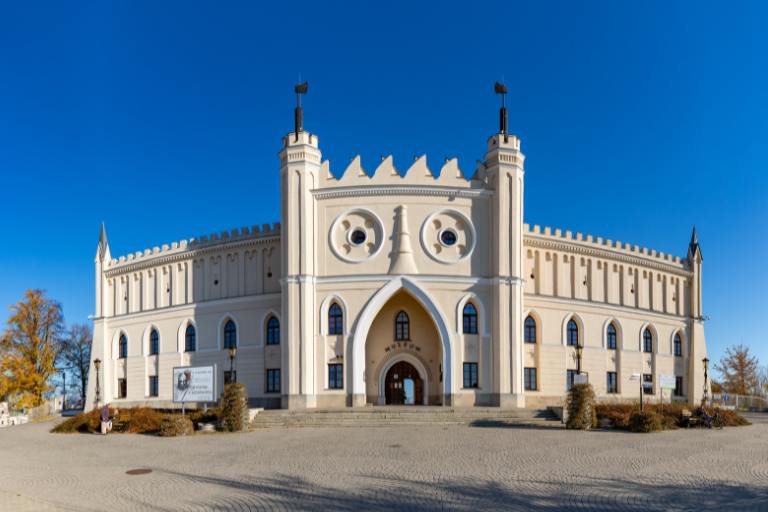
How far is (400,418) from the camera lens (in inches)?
1014

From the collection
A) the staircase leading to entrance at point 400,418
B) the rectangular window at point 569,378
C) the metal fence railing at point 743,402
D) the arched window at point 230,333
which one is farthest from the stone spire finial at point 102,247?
the metal fence railing at point 743,402

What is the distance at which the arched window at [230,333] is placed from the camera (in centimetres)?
3544

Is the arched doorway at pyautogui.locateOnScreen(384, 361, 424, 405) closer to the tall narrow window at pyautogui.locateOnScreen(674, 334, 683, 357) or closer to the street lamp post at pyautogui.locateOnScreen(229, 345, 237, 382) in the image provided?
the street lamp post at pyautogui.locateOnScreen(229, 345, 237, 382)

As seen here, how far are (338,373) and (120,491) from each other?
18606 mm

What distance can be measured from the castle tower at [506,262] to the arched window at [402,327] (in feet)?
14.4

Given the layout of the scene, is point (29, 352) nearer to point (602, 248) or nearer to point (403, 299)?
point (403, 299)

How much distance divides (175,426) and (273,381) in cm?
1113

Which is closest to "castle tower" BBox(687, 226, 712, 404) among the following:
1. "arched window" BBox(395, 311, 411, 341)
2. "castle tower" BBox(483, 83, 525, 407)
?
"castle tower" BBox(483, 83, 525, 407)

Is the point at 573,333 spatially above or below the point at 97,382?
above

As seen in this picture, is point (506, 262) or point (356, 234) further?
point (356, 234)

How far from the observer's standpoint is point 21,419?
3434 cm

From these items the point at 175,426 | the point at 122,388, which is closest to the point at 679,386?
the point at 175,426

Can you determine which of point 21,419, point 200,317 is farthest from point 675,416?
point 21,419

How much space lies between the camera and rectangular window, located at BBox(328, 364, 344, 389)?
100 ft
